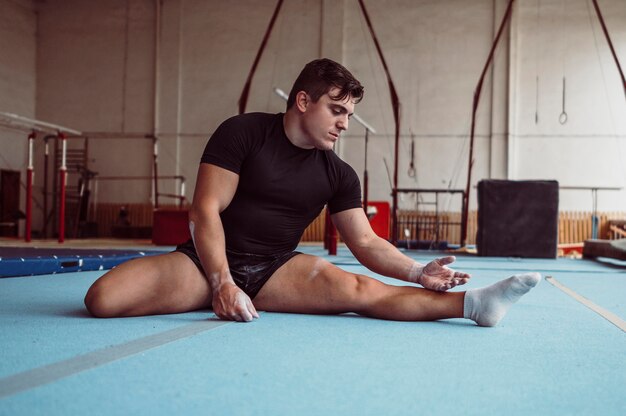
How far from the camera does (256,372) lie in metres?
1.45

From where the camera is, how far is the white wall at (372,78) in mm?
12188

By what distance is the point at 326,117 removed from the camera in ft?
7.29

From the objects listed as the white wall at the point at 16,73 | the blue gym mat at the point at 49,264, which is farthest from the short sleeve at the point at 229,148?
the white wall at the point at 16,73

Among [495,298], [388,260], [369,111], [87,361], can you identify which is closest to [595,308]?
[495,298]

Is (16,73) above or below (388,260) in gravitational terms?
above

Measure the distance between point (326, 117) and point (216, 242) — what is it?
1.88 feet

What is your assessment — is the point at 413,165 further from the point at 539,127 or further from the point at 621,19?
the point at 621,19

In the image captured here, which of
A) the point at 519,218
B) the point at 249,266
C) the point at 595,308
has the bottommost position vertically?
the point at 595,308

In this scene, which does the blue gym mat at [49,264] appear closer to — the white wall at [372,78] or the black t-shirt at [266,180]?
the black t-shirt at [266,180]

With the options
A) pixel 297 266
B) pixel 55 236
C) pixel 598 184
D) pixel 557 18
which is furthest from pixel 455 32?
pixel 297 266

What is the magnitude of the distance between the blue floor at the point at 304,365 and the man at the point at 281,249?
67 mm

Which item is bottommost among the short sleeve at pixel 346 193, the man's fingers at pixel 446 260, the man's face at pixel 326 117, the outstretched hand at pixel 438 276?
the outstretched hand at pixel 438 276

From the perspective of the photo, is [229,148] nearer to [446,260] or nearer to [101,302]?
[101,302]

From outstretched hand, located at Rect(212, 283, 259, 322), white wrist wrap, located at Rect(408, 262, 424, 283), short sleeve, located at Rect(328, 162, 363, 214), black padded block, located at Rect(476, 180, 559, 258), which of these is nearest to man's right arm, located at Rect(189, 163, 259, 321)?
outstretched hand, located at Rect(212, 283, 259, 322)
